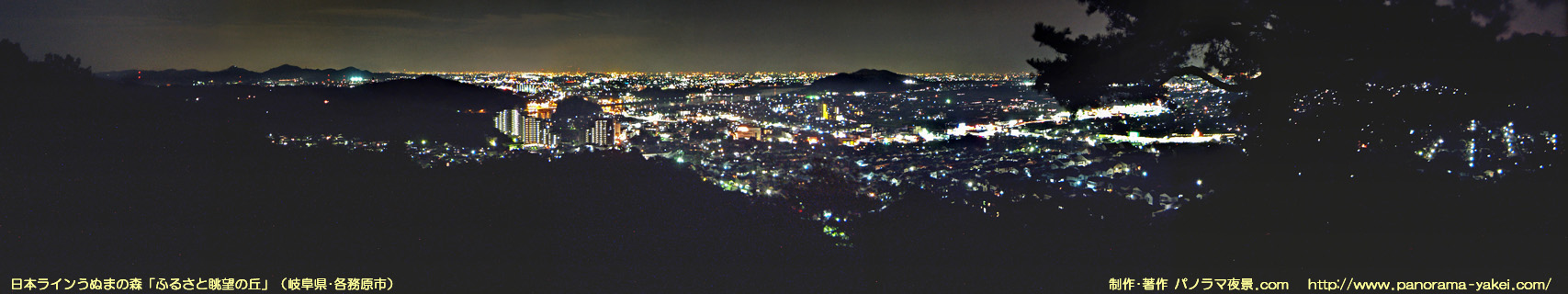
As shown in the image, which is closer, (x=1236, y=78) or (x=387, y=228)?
(x=387, y=228)

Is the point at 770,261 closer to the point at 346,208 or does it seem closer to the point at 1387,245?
the point at 346,208

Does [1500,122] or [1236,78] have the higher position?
[1236,78]

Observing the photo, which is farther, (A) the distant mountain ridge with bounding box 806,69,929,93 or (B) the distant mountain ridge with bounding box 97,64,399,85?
(A) the distant mountain ridge with bounding box 806,69,929,93

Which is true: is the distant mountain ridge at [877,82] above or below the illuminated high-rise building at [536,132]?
above

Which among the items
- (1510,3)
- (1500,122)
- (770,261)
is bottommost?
(770,261)

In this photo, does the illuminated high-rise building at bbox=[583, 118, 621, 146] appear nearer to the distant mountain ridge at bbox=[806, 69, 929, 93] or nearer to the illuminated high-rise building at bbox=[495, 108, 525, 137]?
the illuminated high-rise building at bbox=[495, 108, 525, 137]

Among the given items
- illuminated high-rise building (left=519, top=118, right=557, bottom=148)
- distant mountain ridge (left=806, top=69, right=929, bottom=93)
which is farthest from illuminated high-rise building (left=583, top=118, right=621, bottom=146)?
distant mountain ridge (left=806, top=69, right=929, bottom=93)

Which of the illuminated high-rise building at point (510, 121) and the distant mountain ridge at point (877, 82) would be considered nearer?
the illuminated high-rise building at point (510, 121)

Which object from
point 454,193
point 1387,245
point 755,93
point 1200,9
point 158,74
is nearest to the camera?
point 1387,245

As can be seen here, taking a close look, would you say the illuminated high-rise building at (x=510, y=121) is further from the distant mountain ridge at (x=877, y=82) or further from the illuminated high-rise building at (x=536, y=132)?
the distant mountain ridge at (x=877, y=82)

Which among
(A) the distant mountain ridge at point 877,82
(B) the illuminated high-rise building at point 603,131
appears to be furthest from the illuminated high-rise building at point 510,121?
(A) the distant mountain ridge at point 877,82

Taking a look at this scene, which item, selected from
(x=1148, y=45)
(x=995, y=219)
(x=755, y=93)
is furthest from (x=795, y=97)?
(x=1148, y=45)
